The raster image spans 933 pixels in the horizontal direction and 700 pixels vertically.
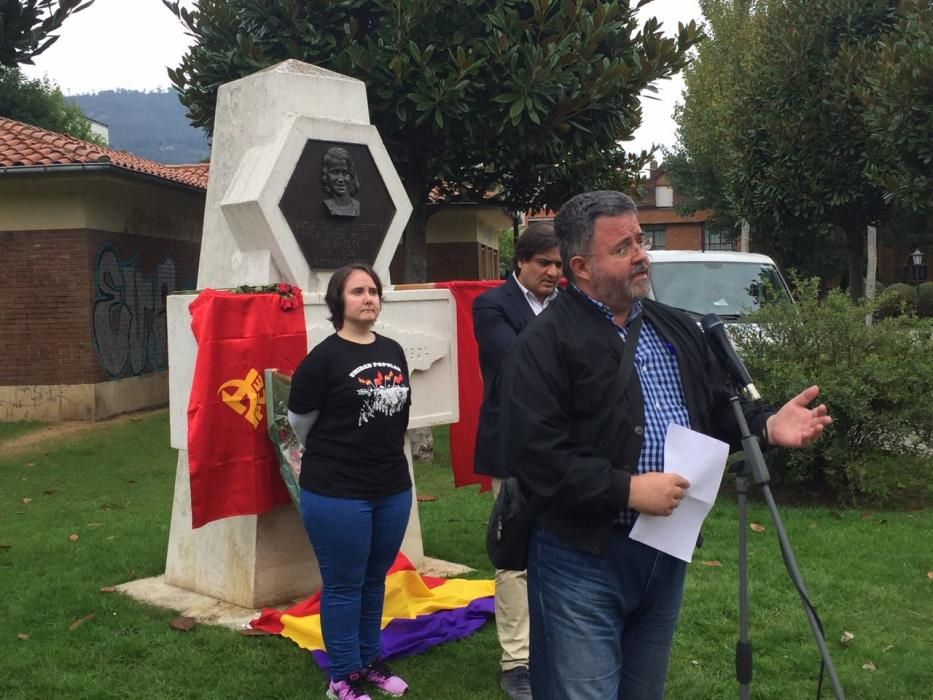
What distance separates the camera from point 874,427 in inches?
304

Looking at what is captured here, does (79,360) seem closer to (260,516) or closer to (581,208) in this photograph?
(260,516)

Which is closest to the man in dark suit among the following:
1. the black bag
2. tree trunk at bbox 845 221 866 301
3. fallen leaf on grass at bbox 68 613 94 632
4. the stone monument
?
the black bag

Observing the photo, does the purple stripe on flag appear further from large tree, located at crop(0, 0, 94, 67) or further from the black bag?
large tree, located at crop(0, 0, 94, 67)

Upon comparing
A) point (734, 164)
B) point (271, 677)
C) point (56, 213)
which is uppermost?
point (734, 164)

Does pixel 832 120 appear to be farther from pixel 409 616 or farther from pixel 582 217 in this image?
pixel 582 217

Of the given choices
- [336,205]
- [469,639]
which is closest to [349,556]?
[469,639]

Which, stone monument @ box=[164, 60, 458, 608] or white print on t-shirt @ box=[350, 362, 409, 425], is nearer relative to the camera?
white print on t-shirt @ box=[350, 362, 409, 425]

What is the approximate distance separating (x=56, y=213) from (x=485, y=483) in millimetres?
11236

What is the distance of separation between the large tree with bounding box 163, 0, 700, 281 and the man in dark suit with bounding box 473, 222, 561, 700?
19.9 feet

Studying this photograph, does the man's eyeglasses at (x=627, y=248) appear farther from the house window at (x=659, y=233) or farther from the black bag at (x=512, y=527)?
the house window at (x=659, y=233)

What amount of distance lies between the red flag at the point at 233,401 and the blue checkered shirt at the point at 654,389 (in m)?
2.89

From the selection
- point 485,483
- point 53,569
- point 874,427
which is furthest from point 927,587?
point 53,569

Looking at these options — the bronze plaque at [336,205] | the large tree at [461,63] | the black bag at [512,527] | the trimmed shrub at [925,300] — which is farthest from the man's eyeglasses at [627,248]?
the trimmed shrub at [925,300]

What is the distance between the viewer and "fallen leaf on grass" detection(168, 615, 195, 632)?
5.43 metres
